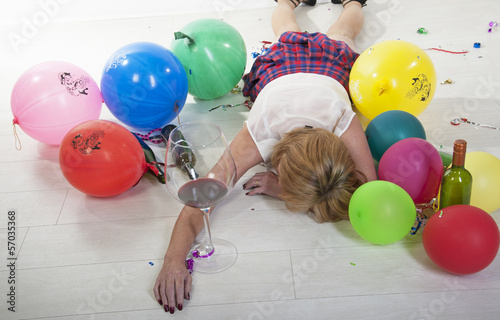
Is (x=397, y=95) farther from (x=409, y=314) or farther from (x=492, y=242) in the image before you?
(x=409, y=314)

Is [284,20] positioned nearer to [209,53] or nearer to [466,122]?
[209,53]

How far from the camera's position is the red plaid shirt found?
2.27m

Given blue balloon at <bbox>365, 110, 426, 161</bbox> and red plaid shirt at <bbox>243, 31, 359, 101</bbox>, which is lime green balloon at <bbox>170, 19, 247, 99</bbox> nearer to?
red plaid shirt at <bbox>243, 31, 359, 101</bbox>

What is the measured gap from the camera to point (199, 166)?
4.05 feet

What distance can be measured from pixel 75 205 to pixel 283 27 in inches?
59.6

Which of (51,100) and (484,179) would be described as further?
(51,100)

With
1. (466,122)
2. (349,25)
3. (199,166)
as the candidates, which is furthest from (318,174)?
(349,25)

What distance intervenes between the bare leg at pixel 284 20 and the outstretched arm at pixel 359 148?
1.08 metres

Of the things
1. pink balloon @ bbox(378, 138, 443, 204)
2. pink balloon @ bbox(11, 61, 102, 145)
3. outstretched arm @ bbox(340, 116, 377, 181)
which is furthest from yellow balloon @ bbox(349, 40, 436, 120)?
pink balloon @ bbox(11, 61, 102, 145)

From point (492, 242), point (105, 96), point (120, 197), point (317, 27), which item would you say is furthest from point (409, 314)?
point (317, 27)

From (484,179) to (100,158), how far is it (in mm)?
1240

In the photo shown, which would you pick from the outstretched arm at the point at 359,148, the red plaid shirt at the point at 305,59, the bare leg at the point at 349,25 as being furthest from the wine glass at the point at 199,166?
the bare leg at the point at 349,25

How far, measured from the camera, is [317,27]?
3141mm

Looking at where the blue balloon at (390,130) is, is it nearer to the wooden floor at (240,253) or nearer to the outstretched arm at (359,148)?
the outstretched arm at (359,148)
